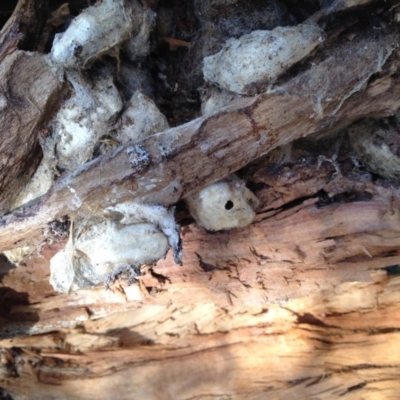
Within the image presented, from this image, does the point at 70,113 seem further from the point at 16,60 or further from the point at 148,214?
the point at 148,214

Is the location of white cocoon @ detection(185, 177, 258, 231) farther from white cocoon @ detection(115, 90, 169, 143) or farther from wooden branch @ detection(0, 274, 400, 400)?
wooden branch @ detection(0, 274, 400, 400)

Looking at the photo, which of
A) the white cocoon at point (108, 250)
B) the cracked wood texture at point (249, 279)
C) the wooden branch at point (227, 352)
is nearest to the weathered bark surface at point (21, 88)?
the cracked wood texture at point (249, 279)

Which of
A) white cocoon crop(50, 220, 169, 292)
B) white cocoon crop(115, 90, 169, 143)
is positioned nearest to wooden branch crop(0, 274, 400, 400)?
white cocoon crop(50, 220, 169, 292)

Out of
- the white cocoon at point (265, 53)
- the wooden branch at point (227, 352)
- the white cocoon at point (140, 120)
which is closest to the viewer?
the white cocoon at point (265, 53)

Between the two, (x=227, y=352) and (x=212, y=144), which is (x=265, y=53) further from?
(x=227, y=352)

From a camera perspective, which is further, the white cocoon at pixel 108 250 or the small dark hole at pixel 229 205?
the small dark hole at pixel 229 205

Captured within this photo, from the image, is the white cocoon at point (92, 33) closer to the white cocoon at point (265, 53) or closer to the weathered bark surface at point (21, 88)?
the weathered bark surface at point (21, 88)

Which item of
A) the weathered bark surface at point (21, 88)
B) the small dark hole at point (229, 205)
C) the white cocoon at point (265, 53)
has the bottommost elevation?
the small dark hole at point (229, 205)
